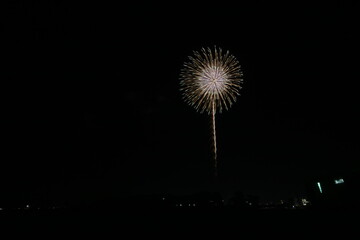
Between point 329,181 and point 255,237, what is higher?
point 329,181

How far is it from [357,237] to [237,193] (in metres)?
68.8

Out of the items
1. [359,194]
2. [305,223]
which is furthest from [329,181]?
[305,223]

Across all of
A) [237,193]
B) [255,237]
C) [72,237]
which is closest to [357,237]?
[255,237]

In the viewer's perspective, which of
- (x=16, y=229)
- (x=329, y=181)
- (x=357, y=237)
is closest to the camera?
(x=357, y=237)

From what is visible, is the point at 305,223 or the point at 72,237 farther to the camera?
the point at 305,223

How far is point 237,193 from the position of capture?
8444 centimetres

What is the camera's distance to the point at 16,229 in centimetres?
2406

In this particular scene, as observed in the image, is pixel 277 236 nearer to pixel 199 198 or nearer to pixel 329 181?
pixel 329 181

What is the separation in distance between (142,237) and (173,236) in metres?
1.87

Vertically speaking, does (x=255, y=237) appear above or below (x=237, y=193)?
below

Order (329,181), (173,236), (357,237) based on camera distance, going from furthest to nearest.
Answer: (329,181) → (173,236) → (357,237)

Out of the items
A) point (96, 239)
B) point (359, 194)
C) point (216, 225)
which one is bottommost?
point (96, 239)

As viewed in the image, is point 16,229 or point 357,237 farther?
point 16,229

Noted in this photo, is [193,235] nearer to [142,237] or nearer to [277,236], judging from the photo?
[142,237]
